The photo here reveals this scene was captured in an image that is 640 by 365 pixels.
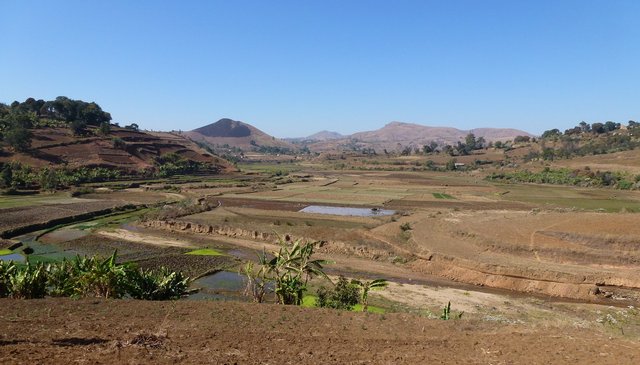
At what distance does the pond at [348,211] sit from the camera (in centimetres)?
5381

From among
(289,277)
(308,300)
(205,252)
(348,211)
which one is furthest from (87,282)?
(348,211)

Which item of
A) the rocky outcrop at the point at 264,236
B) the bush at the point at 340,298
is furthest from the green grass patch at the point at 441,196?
the bush at the point at 340,298

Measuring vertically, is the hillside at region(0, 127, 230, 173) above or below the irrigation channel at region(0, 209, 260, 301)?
above

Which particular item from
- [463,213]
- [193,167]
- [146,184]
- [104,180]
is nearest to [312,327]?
[463,213]


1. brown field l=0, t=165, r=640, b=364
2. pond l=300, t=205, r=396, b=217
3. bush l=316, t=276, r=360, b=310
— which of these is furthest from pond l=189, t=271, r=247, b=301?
pond l=300, t=205, r=396, b=217

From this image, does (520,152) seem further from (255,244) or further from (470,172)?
(255,244)

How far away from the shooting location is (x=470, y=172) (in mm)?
116562

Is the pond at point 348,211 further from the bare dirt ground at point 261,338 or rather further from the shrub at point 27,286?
the shrub at point 27,286

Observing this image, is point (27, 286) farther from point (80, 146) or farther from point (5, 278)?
point (80, 146)

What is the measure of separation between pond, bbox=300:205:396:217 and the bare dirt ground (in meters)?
39.0

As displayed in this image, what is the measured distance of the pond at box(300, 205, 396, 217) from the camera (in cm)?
5381

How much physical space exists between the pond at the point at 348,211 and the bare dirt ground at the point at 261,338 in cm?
3902

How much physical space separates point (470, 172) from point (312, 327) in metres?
112

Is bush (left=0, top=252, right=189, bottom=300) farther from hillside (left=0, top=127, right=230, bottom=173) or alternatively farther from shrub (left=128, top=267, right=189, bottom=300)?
hillside (left=0, top=127, right=230, bottom=173)
